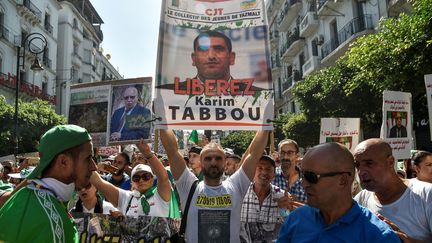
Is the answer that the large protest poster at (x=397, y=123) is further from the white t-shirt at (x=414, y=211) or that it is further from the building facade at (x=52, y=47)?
the building facade at (x=52, y=47)

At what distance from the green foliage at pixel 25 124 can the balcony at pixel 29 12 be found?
32.0 feet

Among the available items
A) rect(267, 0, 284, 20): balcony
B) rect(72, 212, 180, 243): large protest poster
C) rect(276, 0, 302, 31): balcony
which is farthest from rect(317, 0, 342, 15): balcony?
rect(72, 212, 180, 243): large protest poster

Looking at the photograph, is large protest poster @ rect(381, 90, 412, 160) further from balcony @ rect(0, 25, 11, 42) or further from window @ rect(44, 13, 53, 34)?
window @ rect(44, 13, 53, 34)

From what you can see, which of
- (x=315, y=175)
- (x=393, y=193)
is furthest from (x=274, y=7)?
(x=315, y=175)

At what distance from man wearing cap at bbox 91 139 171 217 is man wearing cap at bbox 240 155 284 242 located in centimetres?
81

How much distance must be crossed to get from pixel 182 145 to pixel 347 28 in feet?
38.1

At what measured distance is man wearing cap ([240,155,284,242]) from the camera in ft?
12.7

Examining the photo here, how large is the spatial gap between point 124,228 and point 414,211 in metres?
2.49

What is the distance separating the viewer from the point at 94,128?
16.7 ft

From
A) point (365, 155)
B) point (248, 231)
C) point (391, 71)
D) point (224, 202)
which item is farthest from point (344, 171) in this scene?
point (391, 71)

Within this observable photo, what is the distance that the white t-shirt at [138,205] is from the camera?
4.14 m

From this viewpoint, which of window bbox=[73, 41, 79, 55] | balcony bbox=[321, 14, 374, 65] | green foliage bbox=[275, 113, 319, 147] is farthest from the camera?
window bbox=[73, 41, 79, 55]

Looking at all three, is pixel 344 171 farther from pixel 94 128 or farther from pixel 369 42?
pixel 369 42

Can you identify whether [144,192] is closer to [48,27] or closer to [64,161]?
[64,161]
